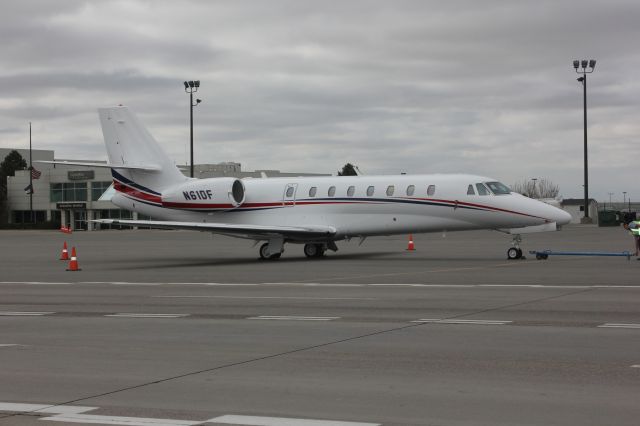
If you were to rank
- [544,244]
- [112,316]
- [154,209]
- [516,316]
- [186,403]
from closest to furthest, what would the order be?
[186,403], [516,316], [112,316], [154,209], [544,244]

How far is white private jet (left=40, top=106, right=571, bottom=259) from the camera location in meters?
29.4

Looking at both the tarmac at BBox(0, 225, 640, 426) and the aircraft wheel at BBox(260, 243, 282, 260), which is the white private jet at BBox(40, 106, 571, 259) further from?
the tarmac at BBox(0, 225, 640, 426)

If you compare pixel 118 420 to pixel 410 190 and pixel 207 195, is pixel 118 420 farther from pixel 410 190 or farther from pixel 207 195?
pixel 207 195

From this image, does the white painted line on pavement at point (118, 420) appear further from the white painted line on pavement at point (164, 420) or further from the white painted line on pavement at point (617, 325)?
the white painted line on pavement at point (617, 325)

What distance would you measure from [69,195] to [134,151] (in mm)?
70255

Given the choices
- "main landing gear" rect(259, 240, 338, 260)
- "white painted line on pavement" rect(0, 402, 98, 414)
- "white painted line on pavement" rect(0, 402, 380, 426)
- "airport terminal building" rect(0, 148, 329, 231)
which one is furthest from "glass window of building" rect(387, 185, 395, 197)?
"airport terminal building" rect(0, 148, 329, 231)

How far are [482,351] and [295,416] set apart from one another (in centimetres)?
370

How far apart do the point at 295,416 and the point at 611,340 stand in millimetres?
5339

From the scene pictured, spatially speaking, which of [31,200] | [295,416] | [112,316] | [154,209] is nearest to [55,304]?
[112,316]

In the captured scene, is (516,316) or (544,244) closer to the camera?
(516,316)

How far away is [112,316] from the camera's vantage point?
14727 millimetres

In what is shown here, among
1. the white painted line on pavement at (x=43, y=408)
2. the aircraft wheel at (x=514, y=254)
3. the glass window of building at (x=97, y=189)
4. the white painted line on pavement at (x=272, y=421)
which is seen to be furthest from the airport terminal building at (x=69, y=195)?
the white painted line on pavement at (x=272, y=421)

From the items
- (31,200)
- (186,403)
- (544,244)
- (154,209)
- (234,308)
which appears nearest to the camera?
(186,403)

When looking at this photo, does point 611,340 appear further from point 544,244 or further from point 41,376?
point 544,244
